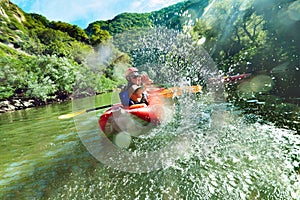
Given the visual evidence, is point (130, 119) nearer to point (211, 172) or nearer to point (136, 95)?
point (136, 95)

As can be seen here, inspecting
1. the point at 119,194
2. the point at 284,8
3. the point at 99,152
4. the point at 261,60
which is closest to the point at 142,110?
the point at 99,152

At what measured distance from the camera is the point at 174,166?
4.36 metres

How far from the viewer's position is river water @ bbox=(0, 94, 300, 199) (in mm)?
3479

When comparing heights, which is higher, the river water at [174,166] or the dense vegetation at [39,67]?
the dense vegetation at [39,67]

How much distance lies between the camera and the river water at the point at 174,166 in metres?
3.48

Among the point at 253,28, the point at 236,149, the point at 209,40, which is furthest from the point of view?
the point at 209,40

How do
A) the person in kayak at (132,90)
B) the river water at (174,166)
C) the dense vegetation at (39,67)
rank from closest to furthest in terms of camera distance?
the river water at (174,166)
the person in kayak at (132,90)
the dense vegetation at (39,67)

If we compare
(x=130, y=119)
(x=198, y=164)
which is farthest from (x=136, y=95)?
(x=198, y=164)

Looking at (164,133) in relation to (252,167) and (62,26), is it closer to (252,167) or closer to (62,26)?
(252,167)

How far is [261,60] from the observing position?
2359cm

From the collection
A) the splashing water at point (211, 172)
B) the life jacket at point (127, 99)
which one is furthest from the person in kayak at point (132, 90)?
the splashing water at point (211, 172)

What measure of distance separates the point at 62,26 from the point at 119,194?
271ft

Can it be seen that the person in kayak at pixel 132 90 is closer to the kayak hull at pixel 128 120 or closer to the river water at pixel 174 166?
the kayak hull at pixel 128 120

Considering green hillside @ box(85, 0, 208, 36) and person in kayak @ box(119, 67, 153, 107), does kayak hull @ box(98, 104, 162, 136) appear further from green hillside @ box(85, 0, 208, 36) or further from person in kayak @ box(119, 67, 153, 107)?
green hillside @ box(85, 0, 208, 36)
